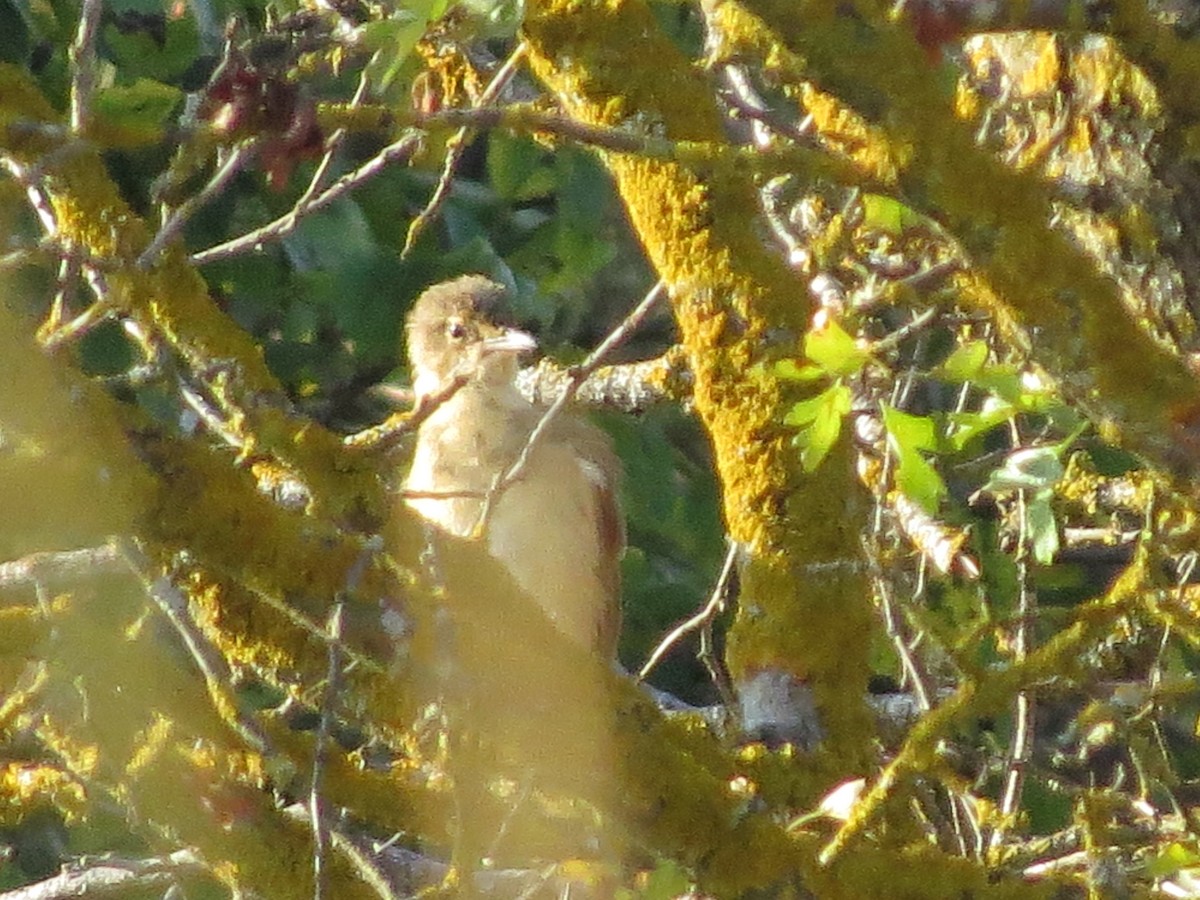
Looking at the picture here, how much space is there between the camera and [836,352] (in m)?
2.52

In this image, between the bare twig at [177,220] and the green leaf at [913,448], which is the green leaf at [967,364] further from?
the bare twig at [177,220]

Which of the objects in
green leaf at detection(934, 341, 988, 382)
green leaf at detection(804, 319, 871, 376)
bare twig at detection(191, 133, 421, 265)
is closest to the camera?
green leaf at detection(804, 319, 871, 376)

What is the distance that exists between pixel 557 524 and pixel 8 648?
Result: 10.3 ft

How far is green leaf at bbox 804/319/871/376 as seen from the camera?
2516 mm

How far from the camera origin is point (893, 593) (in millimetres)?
3211

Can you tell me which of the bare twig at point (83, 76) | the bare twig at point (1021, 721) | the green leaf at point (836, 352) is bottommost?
the bare twig at point (1021, 721)

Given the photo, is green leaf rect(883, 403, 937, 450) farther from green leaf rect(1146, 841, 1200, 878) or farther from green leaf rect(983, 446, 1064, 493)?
green leaf rect(1146, 841, 1200, 878)

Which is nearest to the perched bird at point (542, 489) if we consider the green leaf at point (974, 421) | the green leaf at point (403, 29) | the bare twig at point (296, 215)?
the bare twig at point (296, 215)

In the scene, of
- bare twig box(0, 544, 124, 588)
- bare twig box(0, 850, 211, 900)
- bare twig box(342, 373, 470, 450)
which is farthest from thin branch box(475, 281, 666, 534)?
bare twig box(0, 850, 211, 900)

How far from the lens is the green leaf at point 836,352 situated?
2.52 m

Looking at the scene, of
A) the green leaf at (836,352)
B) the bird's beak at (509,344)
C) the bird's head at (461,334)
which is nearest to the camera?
the green leaf at (836,352)

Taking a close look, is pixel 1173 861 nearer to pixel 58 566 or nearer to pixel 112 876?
pixel 58 566

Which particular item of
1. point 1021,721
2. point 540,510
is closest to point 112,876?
point 1021,721

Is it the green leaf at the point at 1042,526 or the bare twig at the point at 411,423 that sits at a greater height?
the bare twig at the point at 411,423
